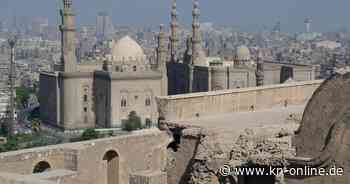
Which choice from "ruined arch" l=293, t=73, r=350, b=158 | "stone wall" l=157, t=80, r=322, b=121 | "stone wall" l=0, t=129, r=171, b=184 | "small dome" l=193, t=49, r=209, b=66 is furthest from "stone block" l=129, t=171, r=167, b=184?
"small dome" l=193, t=49, r=209, b=66

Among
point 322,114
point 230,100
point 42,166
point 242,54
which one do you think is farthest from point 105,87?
point 322,114

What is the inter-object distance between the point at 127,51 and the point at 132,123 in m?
4.58

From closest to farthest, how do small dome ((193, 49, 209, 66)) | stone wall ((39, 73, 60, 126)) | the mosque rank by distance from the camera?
1. the mosque
2. stone wall ((39, 73, 60, 126))
3. small dome ((193, 49, 209, 66))

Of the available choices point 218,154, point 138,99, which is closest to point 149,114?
point 138,99

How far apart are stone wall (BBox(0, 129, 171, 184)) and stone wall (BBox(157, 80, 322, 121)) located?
0.42 metres

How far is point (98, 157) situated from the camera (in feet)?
29.7

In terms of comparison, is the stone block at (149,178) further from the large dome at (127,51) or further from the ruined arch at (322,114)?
the large dome at (127,51)

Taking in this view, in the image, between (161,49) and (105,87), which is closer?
(105,87)

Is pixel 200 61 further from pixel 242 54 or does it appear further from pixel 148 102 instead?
pixel 148 102

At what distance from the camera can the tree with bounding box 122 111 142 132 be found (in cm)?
3192

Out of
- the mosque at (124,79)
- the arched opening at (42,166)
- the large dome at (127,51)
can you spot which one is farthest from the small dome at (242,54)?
the arched opening at (42,166)

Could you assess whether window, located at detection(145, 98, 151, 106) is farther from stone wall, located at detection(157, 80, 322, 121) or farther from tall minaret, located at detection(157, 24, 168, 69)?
stone wall, located at detection(157, 80, 322, 121)

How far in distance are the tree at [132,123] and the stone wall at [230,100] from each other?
20582 mm

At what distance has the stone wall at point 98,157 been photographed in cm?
839
